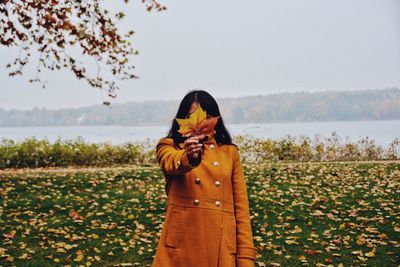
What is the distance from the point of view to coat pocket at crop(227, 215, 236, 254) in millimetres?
2646

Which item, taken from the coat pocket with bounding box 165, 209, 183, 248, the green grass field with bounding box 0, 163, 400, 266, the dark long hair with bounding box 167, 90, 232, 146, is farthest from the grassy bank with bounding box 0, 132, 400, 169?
the coat pocket with bounding box 165, 209, 183, 248

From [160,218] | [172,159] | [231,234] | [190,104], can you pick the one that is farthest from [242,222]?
[160,218]

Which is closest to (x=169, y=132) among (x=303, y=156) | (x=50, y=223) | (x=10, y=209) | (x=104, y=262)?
(x=104, y=262)

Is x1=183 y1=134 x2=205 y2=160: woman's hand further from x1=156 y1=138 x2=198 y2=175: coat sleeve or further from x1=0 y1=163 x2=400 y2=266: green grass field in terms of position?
x1=0 y1=163 x2=400 y2=266: green grass field

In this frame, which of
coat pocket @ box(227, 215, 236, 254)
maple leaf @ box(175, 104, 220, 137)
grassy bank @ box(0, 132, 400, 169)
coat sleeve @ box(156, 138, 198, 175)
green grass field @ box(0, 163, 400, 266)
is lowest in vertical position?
green grass field @ box(0, 163, 400, 266)

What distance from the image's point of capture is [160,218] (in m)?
8.10

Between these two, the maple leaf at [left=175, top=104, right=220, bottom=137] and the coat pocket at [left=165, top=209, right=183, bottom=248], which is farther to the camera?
the coat pocket at [left=165, top=209, right=183, bottom=248]

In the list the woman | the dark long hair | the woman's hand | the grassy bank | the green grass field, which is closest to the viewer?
the woman's hand

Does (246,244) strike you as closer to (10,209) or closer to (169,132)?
(169,132)

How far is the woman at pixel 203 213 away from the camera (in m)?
2.59

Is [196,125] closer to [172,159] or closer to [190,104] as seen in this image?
[172,159]

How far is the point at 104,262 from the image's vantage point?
598 cm

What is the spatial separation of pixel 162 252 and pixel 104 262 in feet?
12.0

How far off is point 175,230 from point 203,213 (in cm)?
19
